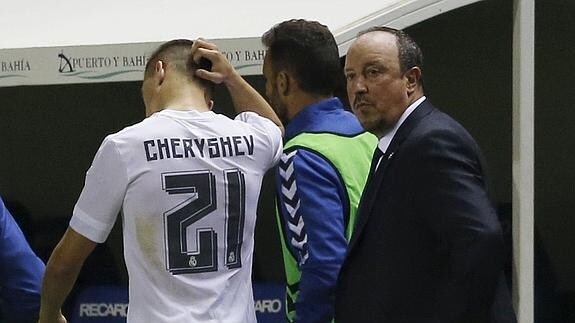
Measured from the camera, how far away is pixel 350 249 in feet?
8.34

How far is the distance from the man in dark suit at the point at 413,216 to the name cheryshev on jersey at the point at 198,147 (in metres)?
0.30

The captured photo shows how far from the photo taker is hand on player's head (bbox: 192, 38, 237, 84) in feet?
9.11

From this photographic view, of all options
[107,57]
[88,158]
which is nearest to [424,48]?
[88,158]

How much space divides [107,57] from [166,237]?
138cm

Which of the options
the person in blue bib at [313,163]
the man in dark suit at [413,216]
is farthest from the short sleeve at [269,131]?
the man in dark suit at [413,216]

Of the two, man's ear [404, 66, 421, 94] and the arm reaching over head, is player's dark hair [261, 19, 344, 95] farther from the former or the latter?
man's ear [404, 66, 421, 94]

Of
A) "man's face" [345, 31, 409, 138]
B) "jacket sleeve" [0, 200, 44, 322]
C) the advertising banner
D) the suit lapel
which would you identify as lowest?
"jacket sleeve" [0, 200, 44, 322]

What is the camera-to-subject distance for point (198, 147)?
259 cm

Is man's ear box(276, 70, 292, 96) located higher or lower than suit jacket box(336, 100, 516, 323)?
higher

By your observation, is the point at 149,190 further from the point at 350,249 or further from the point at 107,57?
the point at 107,57

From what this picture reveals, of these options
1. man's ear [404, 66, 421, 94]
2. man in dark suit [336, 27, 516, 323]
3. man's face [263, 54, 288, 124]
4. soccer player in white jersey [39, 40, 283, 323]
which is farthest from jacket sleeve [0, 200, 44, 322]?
man's ear [404, 66, 421, 94]

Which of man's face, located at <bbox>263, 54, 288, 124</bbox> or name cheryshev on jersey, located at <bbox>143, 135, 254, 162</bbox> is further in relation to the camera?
man's face, located at <bbox>263, 54, 288, 124</bbox>

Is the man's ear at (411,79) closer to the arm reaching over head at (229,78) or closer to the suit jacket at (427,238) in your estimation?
the suit jacket at (427,238)

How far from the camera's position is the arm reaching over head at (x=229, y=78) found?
280 centimetres
